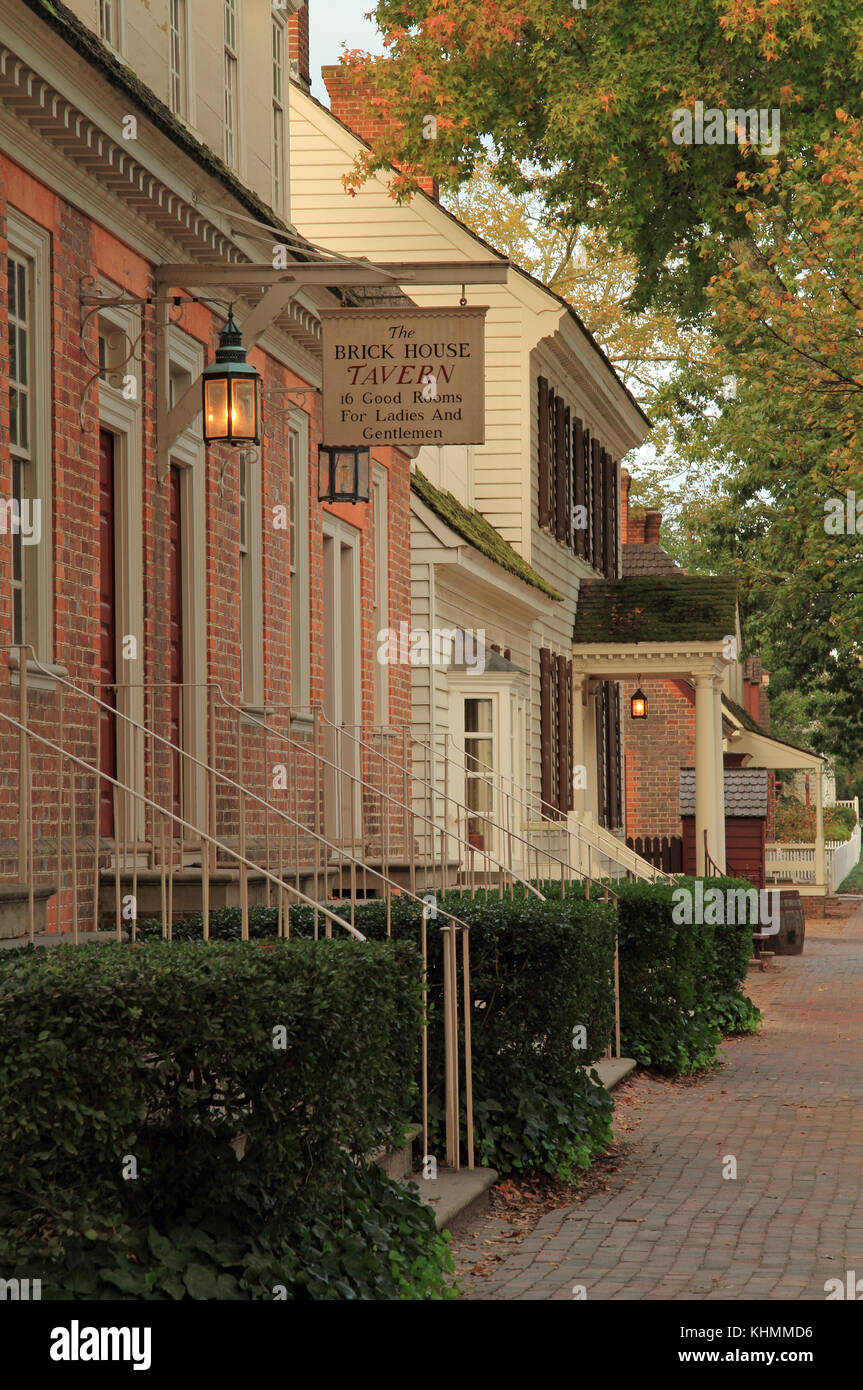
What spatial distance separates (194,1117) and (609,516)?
2507 cm

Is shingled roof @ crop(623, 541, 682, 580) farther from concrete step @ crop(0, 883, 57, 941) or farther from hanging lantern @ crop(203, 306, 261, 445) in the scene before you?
concrete step @ crop(0, 883, 57, 941)

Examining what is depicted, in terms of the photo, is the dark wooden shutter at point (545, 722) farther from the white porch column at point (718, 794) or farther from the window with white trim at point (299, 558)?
the window with white trim at point (299, 558)

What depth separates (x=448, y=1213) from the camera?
7.41 m

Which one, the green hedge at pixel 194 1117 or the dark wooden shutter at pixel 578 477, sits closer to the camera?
the green hedge at pixel 194 1117

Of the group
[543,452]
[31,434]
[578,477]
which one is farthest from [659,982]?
[578,477]

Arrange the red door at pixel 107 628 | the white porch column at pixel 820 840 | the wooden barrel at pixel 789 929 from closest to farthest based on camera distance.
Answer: the red door at pixel 107 628 → the wooden barrel at pixel 789 929 → the white porch column at pixel 820 840

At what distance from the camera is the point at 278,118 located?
46.9ft

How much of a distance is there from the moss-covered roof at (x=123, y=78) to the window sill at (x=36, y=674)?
283cm

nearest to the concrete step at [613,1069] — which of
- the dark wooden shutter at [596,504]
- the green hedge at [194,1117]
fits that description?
the green hedge at [194,1117]

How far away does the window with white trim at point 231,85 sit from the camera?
12922mm

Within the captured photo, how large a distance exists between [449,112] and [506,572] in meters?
5.78

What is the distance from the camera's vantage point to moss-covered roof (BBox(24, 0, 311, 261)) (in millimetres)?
8242

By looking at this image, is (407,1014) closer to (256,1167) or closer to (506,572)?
(256,1167)

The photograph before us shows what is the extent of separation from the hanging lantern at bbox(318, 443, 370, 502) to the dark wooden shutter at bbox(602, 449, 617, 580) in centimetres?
1526
